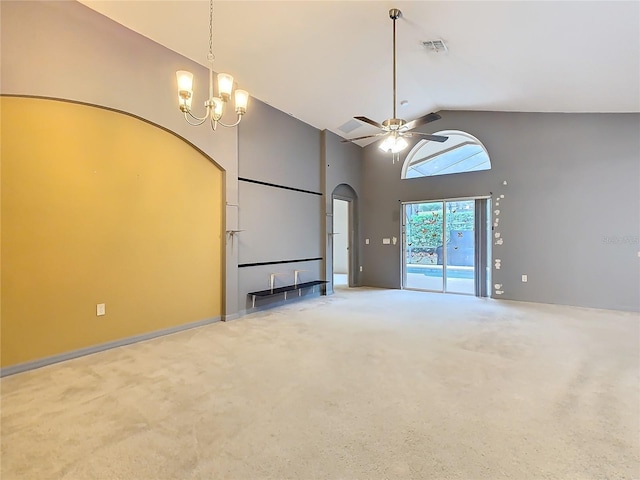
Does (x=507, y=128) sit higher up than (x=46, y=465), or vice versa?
(x=507, y=128)

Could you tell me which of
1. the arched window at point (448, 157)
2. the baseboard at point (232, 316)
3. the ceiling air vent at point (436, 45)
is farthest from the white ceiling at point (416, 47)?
the baseboard at point (232, 316)

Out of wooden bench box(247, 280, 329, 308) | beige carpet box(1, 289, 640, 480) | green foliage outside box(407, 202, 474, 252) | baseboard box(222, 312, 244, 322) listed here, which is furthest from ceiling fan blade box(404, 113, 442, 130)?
green foliage outside box(407, 202, 474, 252)

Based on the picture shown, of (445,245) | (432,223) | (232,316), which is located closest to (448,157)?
(432,223)

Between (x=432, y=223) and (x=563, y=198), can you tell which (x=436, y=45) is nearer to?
(x=563, y=198)

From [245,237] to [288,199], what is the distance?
4.29 feet

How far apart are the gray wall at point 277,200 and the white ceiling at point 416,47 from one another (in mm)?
589

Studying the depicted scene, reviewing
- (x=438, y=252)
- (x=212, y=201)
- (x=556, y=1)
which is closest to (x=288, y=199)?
(x=212, y=201)

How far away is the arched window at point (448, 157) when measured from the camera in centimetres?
681

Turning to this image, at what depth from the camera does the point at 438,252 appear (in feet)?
24.1

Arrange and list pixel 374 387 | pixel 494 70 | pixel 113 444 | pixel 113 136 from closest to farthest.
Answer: pixel 113 444 → pixel 374 387 → pixel 113 136 → pixel 494 70

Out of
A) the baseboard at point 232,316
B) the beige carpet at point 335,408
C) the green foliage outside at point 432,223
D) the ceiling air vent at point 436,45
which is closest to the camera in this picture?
the beige carpet at point 335,408

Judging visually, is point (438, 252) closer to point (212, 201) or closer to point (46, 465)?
point (212, 201)

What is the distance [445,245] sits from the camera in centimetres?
721

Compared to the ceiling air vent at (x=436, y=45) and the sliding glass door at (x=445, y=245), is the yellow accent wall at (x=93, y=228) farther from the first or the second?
the sliding glass door at (x=445, y=245)
